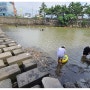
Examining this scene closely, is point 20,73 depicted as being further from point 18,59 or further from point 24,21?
point 24,21

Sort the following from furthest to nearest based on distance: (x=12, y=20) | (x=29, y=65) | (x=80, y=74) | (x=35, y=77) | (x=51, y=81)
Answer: (x=12, y=20), (x=80, y=74), (x=29, y=65), (x=35, y=77), (x=51, y=81)

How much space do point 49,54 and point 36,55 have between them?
40.8 inches

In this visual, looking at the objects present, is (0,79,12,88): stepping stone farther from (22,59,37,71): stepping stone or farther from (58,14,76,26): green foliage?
(58,14,76,26): green foliage

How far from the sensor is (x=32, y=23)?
33.3 meters

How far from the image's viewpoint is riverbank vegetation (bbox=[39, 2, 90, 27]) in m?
33.1

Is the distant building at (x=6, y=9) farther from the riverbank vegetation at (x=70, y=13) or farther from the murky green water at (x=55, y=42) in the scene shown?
the murky green water at (x=55, y=42)

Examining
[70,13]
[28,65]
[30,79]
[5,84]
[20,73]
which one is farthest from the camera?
[70,13]

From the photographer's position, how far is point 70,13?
34.5 meters

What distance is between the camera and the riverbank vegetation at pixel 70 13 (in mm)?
33100

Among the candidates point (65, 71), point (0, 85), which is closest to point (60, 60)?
point (65, 71)

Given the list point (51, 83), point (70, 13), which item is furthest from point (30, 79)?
point (70, 13)

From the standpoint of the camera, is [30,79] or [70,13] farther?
[70,13]

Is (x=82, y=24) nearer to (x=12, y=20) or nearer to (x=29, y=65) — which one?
(x=12, y=20)

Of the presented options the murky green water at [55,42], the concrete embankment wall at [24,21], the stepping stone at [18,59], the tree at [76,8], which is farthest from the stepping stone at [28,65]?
the tree at [76,8]
